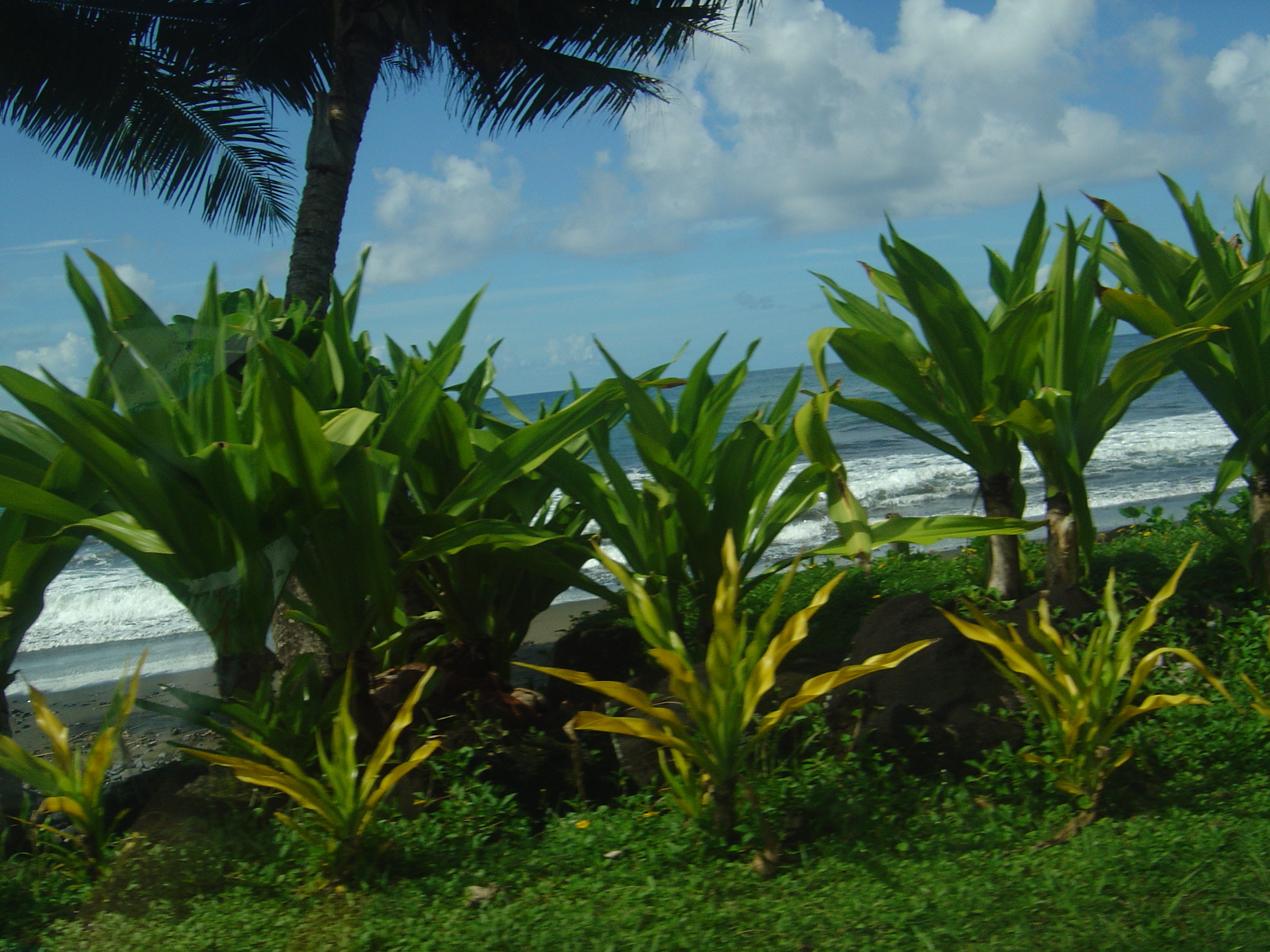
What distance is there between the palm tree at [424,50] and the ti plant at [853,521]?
3.37 meters

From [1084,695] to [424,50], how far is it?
5805 mm

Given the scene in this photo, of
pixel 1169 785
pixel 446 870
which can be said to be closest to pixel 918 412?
pixel 1169 785

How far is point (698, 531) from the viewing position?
2.65 meters

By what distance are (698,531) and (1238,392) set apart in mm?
1862

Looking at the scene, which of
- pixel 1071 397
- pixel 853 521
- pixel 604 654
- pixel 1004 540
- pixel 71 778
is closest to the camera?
pixel 71 778

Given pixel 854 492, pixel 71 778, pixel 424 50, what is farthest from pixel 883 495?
pixel 71 778

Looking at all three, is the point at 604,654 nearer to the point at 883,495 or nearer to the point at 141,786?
the point at 141,786

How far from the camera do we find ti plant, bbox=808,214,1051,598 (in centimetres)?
277

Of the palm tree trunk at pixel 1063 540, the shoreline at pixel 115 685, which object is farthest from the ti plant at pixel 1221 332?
the shoreline at pixel 115 685

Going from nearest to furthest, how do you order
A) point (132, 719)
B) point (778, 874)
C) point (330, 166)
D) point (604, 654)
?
point (778, 874)
point (132, 719)
point (604, 654)
point (330, 166)

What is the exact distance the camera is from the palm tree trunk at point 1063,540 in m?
2.82

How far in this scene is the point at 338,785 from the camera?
188cm

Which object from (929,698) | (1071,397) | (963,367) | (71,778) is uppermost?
(963,367)

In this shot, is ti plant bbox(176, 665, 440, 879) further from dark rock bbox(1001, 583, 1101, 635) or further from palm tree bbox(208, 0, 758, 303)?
palm tree bbox(208, 0, 758, 303)
